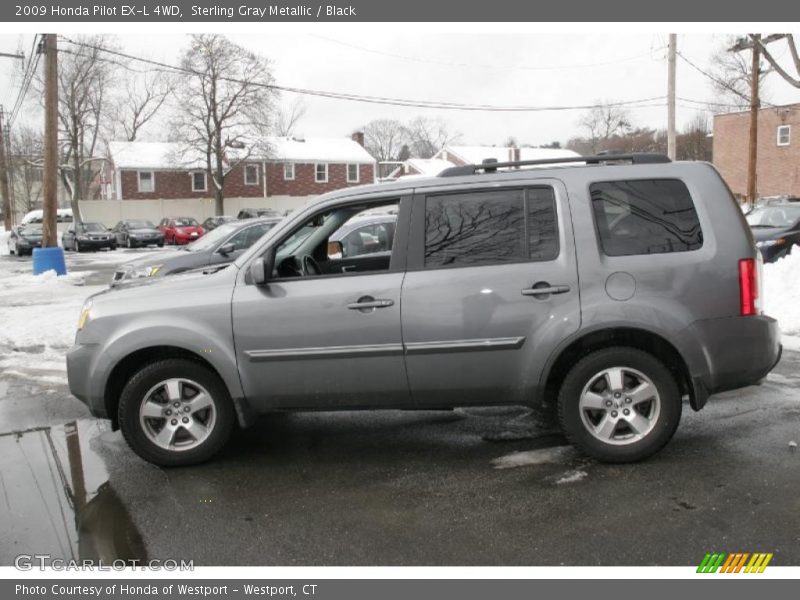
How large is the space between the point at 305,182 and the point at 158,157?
10.5 meters

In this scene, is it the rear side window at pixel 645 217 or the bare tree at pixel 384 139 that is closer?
the rear side window at pixel 645 217

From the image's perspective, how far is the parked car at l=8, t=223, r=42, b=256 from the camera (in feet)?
97.5

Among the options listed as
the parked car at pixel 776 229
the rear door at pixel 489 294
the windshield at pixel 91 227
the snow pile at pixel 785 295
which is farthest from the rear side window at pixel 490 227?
the windshield at pixel 91 227

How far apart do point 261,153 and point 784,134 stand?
104ft

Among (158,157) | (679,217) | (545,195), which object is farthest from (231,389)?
(158,157)

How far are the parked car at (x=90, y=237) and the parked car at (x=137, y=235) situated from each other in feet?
2.31

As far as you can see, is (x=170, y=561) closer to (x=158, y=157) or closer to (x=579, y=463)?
(x=579, y=463)

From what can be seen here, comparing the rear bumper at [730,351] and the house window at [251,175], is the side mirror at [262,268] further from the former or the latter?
the house window at [251,175]

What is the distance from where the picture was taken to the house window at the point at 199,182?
1967 inches

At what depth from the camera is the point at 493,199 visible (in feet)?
15.0

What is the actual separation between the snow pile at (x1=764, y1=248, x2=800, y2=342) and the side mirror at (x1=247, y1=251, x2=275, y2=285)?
6.19 m

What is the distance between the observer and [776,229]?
13.5m

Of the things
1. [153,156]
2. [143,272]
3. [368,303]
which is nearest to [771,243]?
[143,272]

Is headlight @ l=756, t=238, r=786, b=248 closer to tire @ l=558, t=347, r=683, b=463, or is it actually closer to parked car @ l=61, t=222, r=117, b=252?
tire @ l=558, t=347, r=683, b=463
